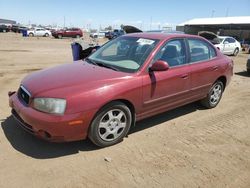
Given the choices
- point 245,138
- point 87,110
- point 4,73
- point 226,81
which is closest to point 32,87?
point 87,110

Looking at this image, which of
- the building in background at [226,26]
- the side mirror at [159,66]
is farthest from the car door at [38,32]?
the side mirror at [159,66]

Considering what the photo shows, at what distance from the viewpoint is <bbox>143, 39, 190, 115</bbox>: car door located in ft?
15.0

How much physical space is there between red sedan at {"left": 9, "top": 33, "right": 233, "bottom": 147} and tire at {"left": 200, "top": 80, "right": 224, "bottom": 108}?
213 mm

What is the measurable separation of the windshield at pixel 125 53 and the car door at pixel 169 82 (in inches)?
9.1

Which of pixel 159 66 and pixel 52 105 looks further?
pixel 159 66

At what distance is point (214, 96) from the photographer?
6.32 m

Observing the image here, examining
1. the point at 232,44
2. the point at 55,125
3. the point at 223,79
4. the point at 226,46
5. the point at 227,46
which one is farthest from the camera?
the point at 232,44

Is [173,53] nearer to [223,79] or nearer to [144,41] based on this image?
[144,41]

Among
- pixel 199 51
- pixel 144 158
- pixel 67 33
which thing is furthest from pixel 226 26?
pixel 144 158

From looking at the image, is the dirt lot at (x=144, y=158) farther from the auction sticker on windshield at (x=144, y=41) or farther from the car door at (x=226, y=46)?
the car door at (x=226, y=46)

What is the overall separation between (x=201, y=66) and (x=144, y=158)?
247cm

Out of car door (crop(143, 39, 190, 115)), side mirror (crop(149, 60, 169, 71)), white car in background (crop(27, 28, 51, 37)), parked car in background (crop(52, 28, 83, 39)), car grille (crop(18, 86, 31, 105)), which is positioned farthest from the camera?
white car in background (crop(27, 28, 51, 37))

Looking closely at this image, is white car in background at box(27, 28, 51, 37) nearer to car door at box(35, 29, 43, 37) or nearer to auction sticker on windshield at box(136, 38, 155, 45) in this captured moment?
car door at box(35, 29, 43, 37)

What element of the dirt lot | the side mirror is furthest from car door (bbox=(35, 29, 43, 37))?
the side mirror
